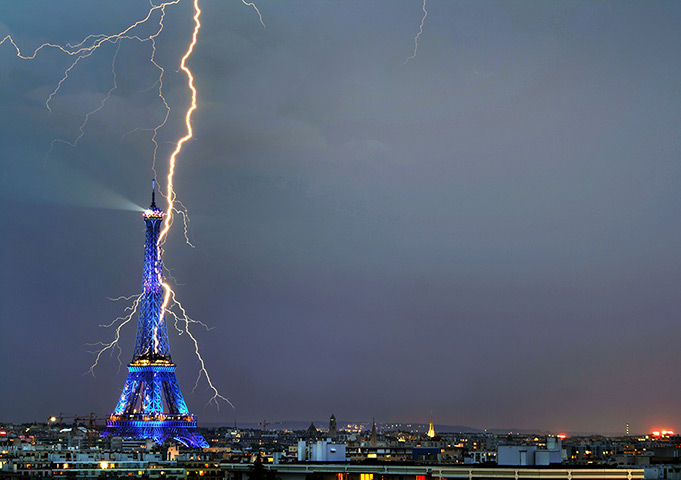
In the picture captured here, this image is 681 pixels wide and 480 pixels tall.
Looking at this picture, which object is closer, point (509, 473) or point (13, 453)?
point (509, 473)

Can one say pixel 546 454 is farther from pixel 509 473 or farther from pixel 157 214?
pixel 157 214

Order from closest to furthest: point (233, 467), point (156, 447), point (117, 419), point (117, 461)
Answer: point (233, 467)
point (117, 461)
point (156, 447)
point (117, 419)

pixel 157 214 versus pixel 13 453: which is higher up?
pixel 157 214

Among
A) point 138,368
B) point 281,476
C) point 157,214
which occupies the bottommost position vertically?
point 281,476

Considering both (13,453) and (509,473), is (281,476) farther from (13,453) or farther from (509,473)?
(13,453)

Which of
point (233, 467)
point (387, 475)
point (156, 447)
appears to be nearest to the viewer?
point (387, 475)

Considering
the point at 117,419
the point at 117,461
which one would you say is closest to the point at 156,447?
the point at 117,419
